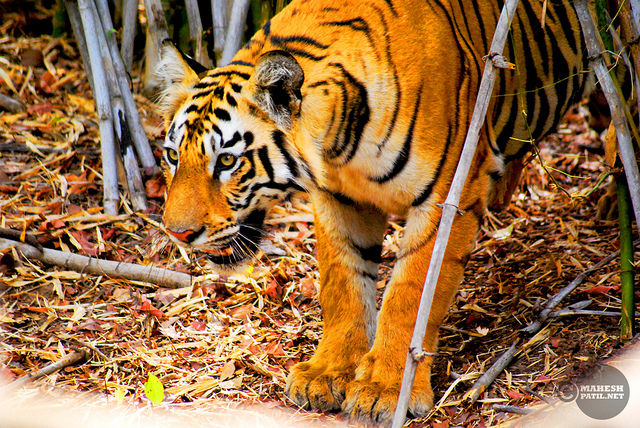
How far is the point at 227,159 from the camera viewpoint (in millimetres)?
2006

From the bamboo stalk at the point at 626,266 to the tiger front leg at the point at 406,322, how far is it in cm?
48

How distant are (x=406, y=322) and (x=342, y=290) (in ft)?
1.09

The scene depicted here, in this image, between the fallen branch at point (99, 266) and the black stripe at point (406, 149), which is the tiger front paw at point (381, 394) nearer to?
the black stripe at point (406, 149)

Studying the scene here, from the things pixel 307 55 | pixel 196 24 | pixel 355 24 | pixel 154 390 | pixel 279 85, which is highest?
pixel 196 24

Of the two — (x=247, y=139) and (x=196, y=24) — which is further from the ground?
(x=196, y=24)

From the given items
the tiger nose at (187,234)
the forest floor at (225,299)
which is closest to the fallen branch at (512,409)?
the forest floor at (225,299)

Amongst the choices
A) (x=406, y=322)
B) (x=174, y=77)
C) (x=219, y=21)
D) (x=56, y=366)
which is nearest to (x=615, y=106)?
(x=406, y=322)

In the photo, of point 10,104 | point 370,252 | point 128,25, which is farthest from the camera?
point 10,104

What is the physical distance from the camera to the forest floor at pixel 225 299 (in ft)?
7.33

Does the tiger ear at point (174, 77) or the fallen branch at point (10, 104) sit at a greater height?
the tiger ear at point (174, 77)

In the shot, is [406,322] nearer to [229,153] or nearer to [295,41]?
[229,153]

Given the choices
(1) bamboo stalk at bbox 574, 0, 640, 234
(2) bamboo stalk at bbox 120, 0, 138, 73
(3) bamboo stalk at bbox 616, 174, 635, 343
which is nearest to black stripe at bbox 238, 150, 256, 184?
(1) bamboo stalk at bbox 574, 0, 640, 234

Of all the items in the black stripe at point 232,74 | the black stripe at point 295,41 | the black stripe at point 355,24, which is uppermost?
the black stripe at point 355,24

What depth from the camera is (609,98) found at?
→ 6.54ft
